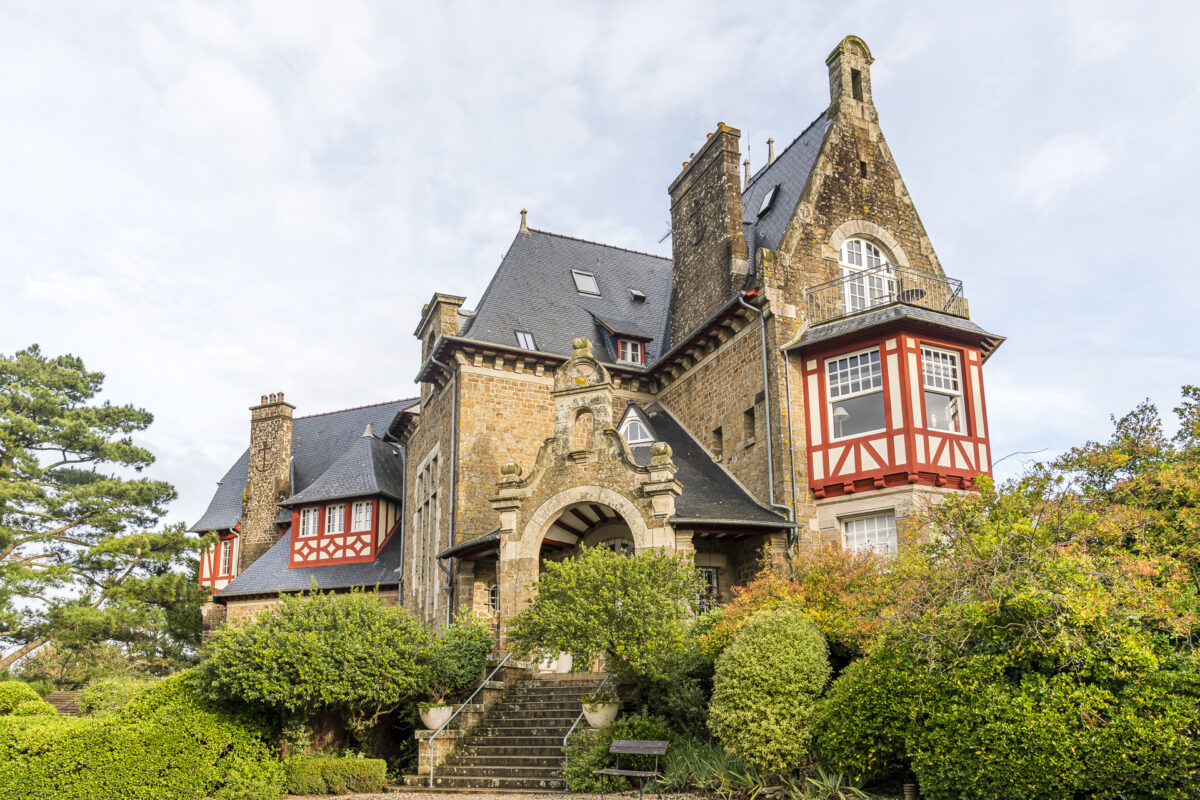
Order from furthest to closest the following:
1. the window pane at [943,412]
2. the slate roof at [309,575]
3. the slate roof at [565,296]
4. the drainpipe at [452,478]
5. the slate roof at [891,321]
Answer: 1. the slate roof at [309,575]
2. the slate roof at [565,296]
3. the drainpipe at [452,478]
4. the window pane at [943,412]
5. the slate roof at [891,321]

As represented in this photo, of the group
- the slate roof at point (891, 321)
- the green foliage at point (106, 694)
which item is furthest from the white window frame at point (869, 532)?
the green foliage at point (106, 694)

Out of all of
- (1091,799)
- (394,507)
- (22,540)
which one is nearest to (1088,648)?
(1091,799)

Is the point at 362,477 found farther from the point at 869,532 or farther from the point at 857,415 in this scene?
the point at 869,532

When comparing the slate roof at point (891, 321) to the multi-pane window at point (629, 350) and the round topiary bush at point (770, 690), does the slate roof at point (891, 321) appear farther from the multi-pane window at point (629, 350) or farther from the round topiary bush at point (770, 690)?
the round topiary bush at point (770, 690)

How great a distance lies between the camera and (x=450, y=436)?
2123 centimetres

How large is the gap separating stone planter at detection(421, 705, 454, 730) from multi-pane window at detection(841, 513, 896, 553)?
23.4 ft

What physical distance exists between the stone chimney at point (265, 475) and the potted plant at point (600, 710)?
2090cm

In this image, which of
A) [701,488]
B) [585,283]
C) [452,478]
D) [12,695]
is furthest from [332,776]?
[585,283]

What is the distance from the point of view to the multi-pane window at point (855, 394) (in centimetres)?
1656

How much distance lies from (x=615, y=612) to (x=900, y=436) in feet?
19.5

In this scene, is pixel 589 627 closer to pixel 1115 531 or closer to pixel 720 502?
pixel 720 502

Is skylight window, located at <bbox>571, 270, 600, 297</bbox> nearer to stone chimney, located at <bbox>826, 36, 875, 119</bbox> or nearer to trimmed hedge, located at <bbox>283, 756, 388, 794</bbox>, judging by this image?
stone chimney, located at <bbox>826, 36, 875, 119</bbox>

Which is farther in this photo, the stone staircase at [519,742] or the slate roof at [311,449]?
the slate roof at [311,449]

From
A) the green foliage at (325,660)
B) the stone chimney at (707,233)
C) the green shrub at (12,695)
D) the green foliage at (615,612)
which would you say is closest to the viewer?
the green foliage at (615,612)
